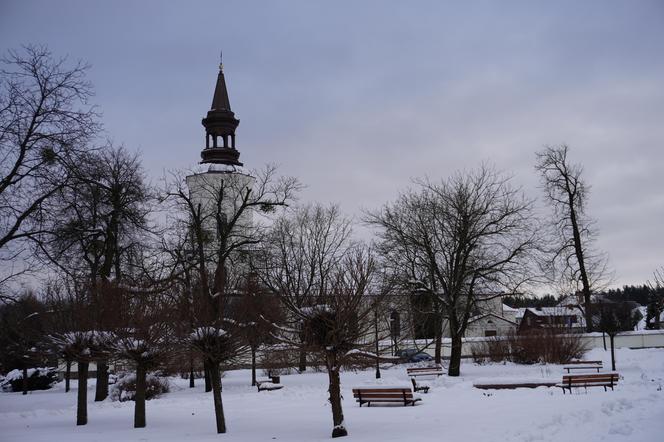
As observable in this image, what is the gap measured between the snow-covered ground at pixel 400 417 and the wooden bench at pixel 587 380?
33cm

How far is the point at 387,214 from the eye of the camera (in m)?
33.0

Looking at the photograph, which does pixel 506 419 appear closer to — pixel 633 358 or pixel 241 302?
pixel 241 302

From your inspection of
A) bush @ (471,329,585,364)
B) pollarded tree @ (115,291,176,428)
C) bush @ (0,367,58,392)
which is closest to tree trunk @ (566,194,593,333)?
bush @ (471,329,585,364)

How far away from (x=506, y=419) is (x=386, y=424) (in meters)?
2.92

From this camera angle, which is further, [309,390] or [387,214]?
[387,214]

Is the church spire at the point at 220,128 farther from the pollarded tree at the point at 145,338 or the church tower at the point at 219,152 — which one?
the pollarded tree at the point at 145,338

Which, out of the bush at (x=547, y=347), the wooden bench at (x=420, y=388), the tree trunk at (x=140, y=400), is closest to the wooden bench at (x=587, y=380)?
the wooden bench at (x=420, y=388)

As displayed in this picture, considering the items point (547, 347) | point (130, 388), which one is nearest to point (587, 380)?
point (547, 347)

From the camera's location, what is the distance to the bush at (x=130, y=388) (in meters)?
26.8

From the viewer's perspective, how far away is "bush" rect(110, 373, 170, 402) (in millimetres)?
26828

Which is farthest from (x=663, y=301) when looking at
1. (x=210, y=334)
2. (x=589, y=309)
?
(x=589, y=309)

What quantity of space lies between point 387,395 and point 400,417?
246 cm

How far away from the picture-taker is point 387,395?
18750 millimetres

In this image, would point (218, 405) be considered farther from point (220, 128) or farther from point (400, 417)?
point (220, 128)
